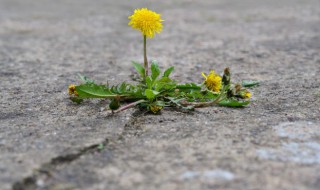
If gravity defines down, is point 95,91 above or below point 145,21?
below

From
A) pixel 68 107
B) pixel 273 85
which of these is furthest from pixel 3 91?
pixel 273 85

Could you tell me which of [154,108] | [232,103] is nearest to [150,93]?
[154,108]

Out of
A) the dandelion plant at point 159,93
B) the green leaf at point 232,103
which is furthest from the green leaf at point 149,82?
the green leaf at point 232,103

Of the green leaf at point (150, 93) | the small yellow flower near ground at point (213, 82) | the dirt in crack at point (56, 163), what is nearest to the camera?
the dirt in crack at point (56, 163)

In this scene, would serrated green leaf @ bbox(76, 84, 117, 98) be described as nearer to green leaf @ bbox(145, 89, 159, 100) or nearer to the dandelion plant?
the dandelion plant

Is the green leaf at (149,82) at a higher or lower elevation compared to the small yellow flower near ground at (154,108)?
higher

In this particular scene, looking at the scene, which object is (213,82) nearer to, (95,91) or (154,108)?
(154,108)

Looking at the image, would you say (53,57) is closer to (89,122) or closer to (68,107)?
(68,107)

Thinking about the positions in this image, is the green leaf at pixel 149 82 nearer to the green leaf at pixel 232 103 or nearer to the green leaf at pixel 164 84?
the green leaf at pixel 164 84
